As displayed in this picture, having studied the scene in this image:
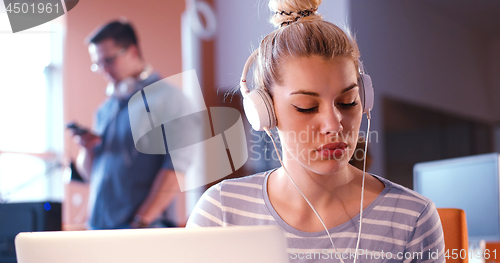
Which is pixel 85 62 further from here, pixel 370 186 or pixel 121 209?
pixel 370 186

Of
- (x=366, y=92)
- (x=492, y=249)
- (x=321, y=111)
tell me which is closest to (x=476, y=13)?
(x=492, y=249)

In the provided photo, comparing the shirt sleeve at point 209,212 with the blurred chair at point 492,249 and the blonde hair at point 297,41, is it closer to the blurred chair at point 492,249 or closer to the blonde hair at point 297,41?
the blonde hair at point 297,41

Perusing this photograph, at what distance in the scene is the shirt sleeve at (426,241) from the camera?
2.91ft

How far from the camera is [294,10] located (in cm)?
106

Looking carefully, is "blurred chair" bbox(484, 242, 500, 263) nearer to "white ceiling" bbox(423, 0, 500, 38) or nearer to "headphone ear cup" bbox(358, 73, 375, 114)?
"headphone ear cup" bbox(358, 73, 375, 114)

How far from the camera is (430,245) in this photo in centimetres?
90

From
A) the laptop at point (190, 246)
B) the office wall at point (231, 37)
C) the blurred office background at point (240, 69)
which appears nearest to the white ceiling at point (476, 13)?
the blurred office background at point (240, 69)

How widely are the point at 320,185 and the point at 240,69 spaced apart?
1869mm

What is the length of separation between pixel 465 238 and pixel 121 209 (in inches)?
86.0

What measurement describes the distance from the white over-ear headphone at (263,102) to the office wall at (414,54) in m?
1.64

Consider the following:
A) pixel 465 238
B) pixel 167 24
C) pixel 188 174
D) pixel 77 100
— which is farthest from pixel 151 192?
pixel 465 238

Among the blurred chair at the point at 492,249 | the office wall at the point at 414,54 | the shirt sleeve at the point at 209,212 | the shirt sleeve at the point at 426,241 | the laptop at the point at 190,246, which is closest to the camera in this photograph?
the laptop at the point at 190,246

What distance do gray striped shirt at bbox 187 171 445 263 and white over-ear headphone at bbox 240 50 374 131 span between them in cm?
16

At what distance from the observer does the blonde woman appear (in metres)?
0.91
